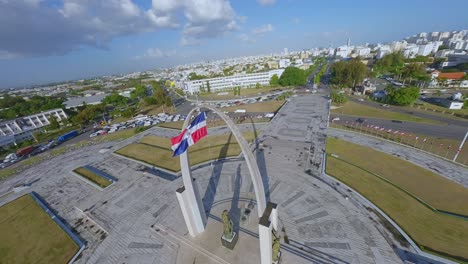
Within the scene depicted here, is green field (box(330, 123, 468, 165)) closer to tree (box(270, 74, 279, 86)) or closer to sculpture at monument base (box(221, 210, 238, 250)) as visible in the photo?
sculpture at monument base (box(221, 210, 238, 250))

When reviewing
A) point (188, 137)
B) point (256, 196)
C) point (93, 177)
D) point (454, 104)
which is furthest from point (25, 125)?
point (454, 104)

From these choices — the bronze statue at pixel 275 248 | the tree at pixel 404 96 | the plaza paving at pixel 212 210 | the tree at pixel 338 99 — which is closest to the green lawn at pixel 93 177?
the plaza paving at pixel 212 210

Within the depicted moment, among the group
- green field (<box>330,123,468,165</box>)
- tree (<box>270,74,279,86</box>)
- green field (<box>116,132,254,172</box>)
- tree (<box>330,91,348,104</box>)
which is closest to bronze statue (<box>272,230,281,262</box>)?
green field (<box>116,132,254,172</box>)

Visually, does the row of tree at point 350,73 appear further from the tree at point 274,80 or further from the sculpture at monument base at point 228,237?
the sculpture at monument base at point 228,237

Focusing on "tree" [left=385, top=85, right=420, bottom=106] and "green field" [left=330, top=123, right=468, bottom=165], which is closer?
"green field" [left=330, top=123, right=468, bottom=165]

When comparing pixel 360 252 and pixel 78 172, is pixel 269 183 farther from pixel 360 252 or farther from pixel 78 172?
pixel 78 172
